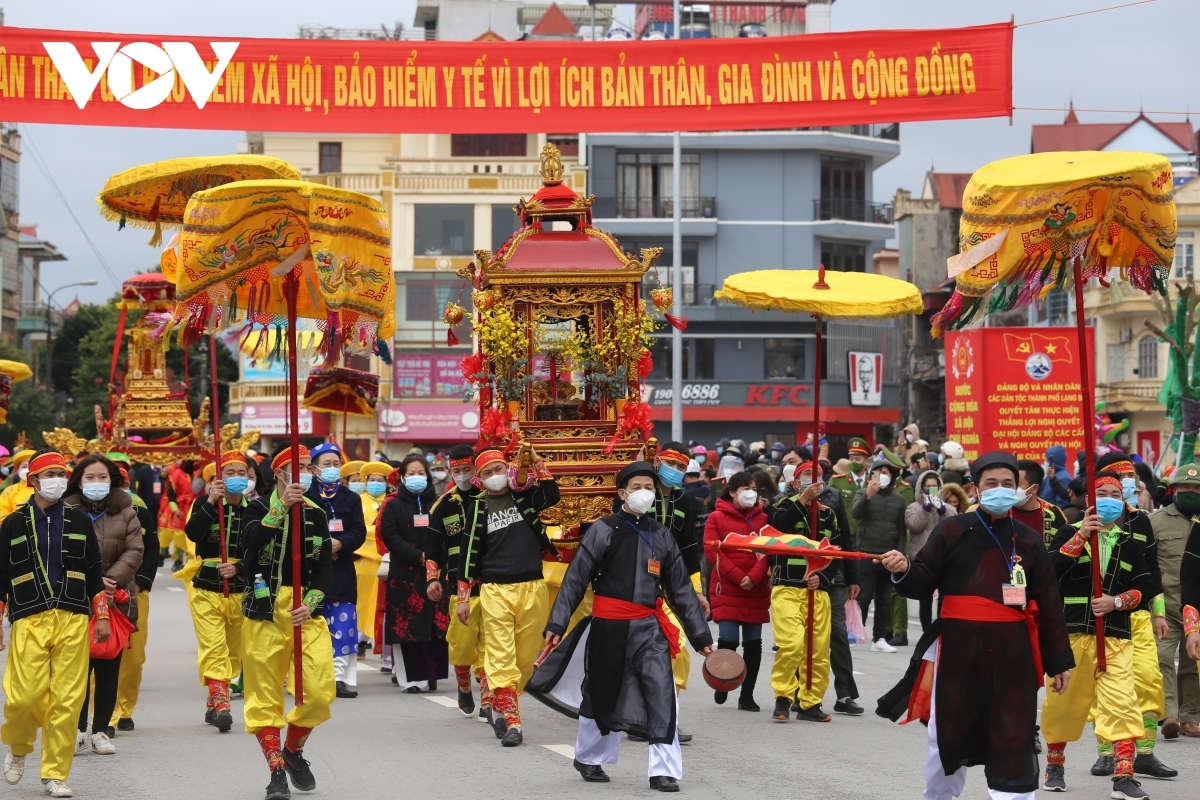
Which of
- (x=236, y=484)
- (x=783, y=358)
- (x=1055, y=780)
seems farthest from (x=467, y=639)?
(x=783, y=358)

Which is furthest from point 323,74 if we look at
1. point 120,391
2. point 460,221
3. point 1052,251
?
point 460,221

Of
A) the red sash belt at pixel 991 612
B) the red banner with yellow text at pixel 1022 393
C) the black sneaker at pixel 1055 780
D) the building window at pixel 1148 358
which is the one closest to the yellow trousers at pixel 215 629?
the black sneaker at pixel 1055 780

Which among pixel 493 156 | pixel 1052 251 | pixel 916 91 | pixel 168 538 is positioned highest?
pixel 493 156

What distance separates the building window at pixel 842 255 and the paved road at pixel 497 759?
39861 mm

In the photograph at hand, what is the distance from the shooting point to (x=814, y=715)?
13.1 m

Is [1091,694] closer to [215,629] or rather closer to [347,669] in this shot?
[215,629]

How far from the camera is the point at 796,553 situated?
33.0 feet

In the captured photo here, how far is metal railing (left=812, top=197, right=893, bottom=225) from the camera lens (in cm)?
5300

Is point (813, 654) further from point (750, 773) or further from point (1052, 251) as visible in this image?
point (1052, 251)

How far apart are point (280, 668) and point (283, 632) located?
21cm

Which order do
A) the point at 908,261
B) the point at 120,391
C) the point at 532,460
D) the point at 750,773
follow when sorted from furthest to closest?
the point at 908,261 < the point at 120,391 < the point at 532,460 < the point at 750,773

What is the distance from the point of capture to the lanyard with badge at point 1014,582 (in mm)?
8602

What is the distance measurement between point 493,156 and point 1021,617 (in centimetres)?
4426

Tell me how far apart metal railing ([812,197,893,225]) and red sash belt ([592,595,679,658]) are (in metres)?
43.3
